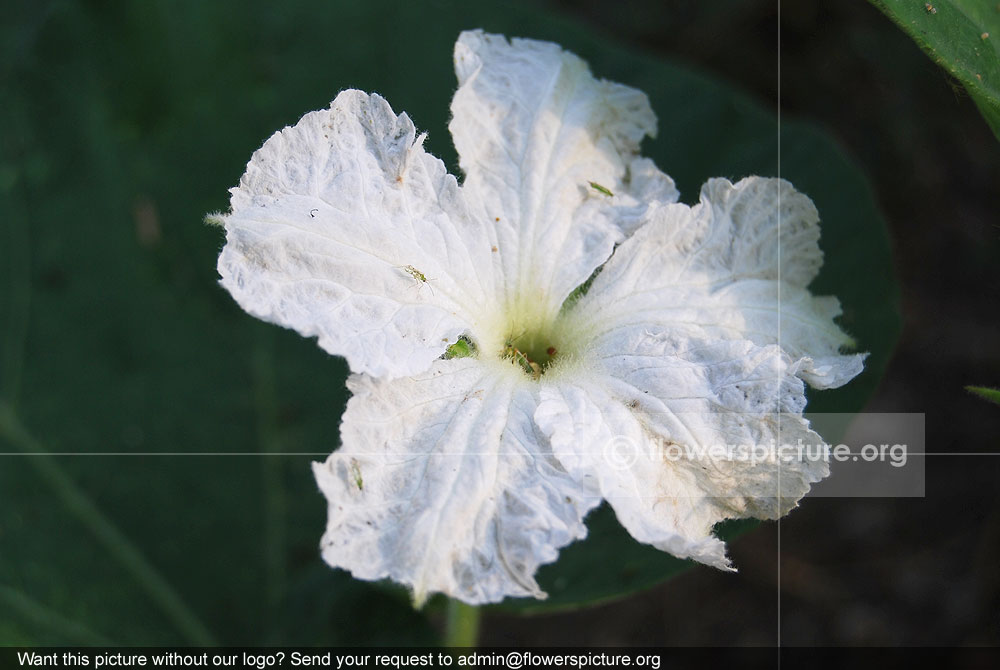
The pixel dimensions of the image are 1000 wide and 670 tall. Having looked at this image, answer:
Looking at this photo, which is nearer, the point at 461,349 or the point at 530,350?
the point at 461,349

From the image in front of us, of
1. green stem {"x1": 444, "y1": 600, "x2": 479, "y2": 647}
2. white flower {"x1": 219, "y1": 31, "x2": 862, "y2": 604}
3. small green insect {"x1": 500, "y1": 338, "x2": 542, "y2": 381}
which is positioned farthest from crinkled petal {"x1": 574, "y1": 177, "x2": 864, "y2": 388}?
green stem {"x1": 444, "y1": 600, "x2": 479, "y2": 647}

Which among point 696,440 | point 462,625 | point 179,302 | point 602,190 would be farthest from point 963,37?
point 179,302

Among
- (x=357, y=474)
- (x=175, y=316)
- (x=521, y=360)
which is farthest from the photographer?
(x=175, y=316)

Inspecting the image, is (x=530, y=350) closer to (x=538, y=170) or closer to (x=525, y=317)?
(x=525, y=317)

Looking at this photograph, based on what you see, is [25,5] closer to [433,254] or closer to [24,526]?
[24,526]

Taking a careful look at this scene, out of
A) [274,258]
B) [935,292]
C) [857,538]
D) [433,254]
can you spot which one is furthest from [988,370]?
Result: [274,258]

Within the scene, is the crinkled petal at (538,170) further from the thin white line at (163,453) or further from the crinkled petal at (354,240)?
the thin white line at (163,453)
